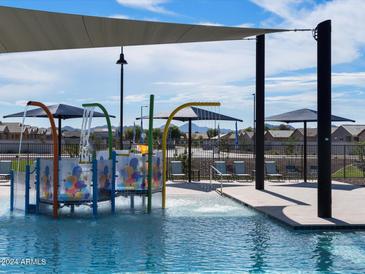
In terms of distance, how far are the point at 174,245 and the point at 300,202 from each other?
18.6 ft

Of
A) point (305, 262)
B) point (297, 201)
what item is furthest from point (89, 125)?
point (305, 262)

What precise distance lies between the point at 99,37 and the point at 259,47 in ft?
22.2

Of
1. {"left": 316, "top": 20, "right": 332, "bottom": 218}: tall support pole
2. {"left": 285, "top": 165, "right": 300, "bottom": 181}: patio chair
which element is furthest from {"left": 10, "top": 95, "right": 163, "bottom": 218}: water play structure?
{"left": 285, "top": 165, "right": 300, "bottom": 181}: patio chair

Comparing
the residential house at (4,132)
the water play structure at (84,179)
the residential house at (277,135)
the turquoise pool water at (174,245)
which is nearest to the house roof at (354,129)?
the residential house at (277,135)

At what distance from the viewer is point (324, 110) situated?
31.3 ft

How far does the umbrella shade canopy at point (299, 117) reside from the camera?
18.3 m

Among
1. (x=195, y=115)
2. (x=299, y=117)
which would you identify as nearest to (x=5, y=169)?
(x=195, y=115)

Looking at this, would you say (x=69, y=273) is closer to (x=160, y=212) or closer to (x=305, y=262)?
(x=305, y=262)

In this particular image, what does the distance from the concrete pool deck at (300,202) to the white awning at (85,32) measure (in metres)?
4.21

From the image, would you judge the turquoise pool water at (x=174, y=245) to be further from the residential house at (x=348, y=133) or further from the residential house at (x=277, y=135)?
the residential house at (x=277, y=135)

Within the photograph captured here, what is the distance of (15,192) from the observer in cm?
1144

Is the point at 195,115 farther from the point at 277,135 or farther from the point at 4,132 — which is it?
the point at 277,135

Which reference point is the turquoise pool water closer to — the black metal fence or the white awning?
the black metal fence

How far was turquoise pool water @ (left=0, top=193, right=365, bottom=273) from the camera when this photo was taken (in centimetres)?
655
